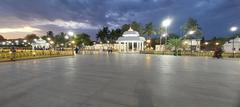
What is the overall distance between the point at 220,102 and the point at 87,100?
320cm

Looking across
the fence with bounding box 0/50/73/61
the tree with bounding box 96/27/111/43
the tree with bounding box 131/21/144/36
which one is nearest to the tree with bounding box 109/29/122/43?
the tree with bounding box 96/27/111/43

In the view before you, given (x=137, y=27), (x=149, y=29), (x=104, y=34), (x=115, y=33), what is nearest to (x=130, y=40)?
(x=137, y=27)

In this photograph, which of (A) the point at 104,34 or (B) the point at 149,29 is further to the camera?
(A) the point at 104,34

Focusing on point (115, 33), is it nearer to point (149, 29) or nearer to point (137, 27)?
point (137, 27)

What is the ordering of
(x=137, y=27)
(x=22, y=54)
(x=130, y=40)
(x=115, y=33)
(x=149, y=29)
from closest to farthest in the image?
(x=22, y=54) → (x=130, y=40) → (x=149, y=29) → (x=137, y=27) → (x=115, y=33)

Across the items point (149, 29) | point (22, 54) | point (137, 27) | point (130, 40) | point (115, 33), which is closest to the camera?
point (22, 54)

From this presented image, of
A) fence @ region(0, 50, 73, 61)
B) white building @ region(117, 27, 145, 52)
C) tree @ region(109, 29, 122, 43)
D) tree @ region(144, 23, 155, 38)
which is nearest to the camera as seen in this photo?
fence @ region(0, 50, 73, 61)

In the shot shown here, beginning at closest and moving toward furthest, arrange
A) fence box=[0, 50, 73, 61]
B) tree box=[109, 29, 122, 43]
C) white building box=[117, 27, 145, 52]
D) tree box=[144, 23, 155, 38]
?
fence box=[0, 50, 73, 61], white building box=[117, 27, 145, 52], tree box=[144, 23, 155, 38], tree box=[109, 29, 122, 43]

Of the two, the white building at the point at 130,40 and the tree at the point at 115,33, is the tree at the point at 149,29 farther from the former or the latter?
the white building at the point at 130,40

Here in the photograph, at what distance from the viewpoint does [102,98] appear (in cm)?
490

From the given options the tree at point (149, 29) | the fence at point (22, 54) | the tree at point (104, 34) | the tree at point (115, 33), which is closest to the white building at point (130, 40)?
the tree at point (149, 29)

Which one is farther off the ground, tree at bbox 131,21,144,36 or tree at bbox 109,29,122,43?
tree at bbox 131,21,144,36

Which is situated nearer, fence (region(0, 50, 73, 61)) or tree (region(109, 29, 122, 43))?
fence (region(0, 50, 73, 61))

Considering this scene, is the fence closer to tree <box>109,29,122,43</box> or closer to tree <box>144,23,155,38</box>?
tree <box>144,23,155,38</box>
